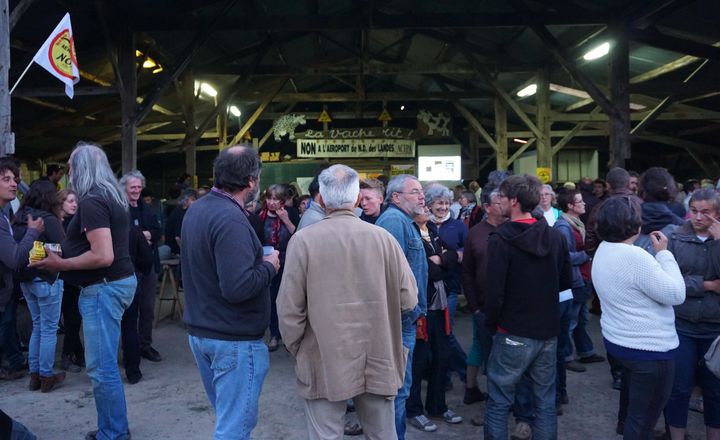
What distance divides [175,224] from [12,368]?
2620 millimetres

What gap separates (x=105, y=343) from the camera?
331 centimetres

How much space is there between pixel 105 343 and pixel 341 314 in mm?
1712

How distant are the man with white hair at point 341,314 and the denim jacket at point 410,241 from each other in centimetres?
84

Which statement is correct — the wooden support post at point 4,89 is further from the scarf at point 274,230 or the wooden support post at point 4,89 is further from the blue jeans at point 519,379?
the blue jeans at point 519,379

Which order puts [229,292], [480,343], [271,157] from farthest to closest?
[271,157] → [480,343] → [229,292]

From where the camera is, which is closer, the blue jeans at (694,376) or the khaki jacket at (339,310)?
the khaki jacket at (339,310)

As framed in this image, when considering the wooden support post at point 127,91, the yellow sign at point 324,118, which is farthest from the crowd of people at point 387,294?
the yellow sign at point 324,118

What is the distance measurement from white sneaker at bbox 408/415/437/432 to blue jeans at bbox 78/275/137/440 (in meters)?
1.95

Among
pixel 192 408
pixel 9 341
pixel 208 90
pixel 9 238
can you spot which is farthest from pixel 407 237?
pixel 208 90

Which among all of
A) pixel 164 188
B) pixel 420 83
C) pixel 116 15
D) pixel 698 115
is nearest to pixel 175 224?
pixel 116 15

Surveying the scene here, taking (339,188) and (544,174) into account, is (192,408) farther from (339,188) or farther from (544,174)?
(544,174)

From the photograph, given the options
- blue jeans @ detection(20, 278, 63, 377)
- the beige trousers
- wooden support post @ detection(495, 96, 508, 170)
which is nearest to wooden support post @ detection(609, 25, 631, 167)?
wooden support post @ detection(495, 96, 508, 170)

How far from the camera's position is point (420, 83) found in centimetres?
1536

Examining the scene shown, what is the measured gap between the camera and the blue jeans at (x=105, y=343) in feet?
10.8
